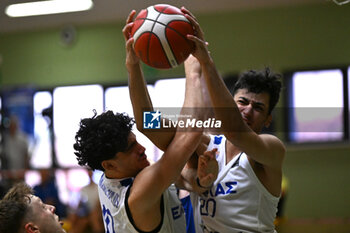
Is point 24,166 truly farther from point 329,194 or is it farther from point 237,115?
point 237,115

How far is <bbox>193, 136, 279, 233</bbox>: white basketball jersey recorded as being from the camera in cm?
292

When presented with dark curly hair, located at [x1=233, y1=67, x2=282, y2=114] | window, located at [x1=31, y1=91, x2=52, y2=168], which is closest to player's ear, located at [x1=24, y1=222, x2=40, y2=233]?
dark curly hair, located at [x1=233, y1=67, x2=282, y2=114]

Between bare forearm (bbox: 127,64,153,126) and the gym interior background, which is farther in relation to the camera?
the gym interior background

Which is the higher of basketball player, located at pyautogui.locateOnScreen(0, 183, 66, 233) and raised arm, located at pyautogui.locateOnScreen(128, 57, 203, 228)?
raised arm, located at pyautogui.locateOnScreen(128, 57, 203, 228)

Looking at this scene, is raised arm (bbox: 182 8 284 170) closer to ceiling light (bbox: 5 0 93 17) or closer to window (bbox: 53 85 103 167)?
ceiling light (bbox: 5 0 93 17)

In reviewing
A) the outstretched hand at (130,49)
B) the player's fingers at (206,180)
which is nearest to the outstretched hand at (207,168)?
the player's fingers at (206,180)

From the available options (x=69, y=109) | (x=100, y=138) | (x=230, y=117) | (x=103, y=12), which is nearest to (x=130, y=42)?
(x=100, y=138)

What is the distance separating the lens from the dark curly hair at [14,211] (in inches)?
114

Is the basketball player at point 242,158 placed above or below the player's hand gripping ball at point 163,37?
below

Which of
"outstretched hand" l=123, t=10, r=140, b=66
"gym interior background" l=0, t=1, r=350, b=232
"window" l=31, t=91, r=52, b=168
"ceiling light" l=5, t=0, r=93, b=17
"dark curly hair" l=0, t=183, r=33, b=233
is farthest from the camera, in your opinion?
"window" l=31, t=91, r=52, b=168

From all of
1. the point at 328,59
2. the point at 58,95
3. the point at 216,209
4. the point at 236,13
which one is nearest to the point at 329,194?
the point at 328,59

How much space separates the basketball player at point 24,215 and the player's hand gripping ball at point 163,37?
1.10m

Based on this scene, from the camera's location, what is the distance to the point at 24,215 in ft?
9.73

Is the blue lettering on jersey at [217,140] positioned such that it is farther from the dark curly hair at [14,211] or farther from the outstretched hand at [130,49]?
the dark curly hair at [14,211]
